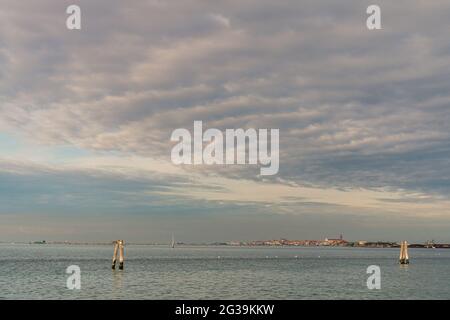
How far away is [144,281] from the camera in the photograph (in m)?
68.3

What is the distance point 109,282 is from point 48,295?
48.7 feet
